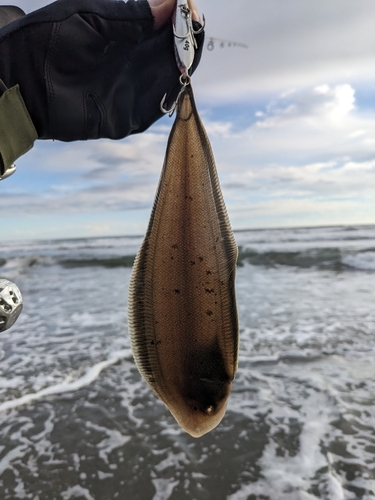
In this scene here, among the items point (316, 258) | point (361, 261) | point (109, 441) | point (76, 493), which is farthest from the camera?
point (316, 258)

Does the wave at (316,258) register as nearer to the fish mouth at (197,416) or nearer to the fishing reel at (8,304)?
the fish mouth at (197,416)

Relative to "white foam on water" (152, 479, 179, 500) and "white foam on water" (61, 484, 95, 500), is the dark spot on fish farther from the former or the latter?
"white foam on water" (61, 484, 95, 500)

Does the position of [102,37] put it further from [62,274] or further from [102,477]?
[62,274]

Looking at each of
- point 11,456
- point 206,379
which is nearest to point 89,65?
point 206,379

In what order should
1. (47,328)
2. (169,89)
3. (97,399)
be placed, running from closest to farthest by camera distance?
1. (169,89)
2. (97,399)
3. (47,328)

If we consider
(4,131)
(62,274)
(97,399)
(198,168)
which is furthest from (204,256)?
(62,274)

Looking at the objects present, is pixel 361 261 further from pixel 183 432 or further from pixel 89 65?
pixel 89 65
